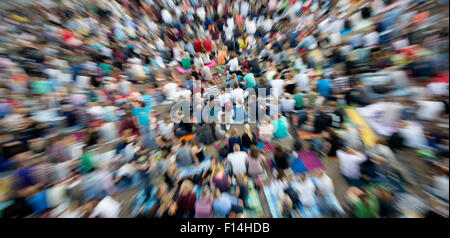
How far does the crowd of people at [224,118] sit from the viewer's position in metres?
2.89

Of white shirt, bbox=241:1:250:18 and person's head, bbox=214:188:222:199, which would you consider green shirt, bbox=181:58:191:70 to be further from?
person's head, bbox=214:188:222:199

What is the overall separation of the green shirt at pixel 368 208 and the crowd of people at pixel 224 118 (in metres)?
0.02

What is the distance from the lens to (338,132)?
13.0 ft

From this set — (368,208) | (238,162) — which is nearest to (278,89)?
(238,162)

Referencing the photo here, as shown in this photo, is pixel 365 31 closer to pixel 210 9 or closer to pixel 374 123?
pixel 374 123

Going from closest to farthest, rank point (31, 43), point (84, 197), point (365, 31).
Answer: point (84, 197), point (365, 31), point (31, 43)

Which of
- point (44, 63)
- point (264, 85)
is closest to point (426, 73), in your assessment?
point (264, 85)

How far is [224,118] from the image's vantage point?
522 centimetres

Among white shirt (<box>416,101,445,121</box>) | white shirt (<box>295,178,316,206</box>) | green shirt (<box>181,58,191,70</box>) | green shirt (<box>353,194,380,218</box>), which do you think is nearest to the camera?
green shirt (<box>353,194,380,218</box>)

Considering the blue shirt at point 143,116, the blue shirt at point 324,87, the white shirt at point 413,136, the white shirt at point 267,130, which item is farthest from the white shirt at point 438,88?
the blue shirt at point 143,116

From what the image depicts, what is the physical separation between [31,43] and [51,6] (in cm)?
277

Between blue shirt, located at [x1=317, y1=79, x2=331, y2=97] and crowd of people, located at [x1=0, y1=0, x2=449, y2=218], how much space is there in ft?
0.14

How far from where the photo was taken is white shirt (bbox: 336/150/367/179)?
302 centimetres

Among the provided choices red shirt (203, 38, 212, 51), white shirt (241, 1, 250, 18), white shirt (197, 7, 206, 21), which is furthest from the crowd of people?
white shirt (241, 1, 250, 18)
